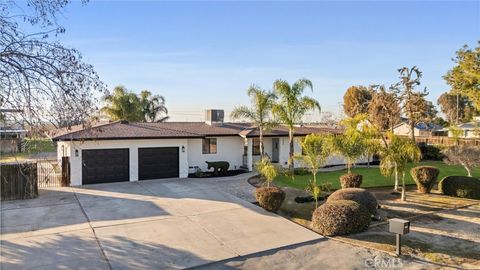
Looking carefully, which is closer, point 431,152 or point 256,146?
point 256,146

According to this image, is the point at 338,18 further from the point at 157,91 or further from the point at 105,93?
the point at 157,91

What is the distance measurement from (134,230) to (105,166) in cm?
938

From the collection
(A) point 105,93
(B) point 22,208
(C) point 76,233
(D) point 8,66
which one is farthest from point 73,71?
(B) point 22,208

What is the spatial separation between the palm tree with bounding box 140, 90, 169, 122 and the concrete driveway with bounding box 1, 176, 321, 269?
2431cm

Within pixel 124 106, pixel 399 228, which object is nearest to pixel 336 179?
pixel 399 228

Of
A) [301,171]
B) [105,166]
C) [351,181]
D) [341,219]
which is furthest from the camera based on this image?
[301,171]

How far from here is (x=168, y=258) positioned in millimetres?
8984

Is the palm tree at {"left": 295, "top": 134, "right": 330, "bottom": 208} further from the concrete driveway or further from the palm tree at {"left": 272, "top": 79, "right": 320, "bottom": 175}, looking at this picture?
the palm tree at {"left": 272, "top": 79, "right": 320, "bottom": 175}

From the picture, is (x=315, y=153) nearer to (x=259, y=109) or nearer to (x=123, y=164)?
(x=259, y=109)

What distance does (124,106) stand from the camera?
1458 inches

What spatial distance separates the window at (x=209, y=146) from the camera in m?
23.2

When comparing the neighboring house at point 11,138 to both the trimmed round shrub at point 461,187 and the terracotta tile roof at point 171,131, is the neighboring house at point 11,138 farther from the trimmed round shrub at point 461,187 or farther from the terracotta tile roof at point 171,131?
the trimmed round shrub at point 461,187

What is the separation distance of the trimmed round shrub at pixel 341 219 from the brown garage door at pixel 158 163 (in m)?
11.7

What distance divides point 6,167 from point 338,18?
16.1 meters
